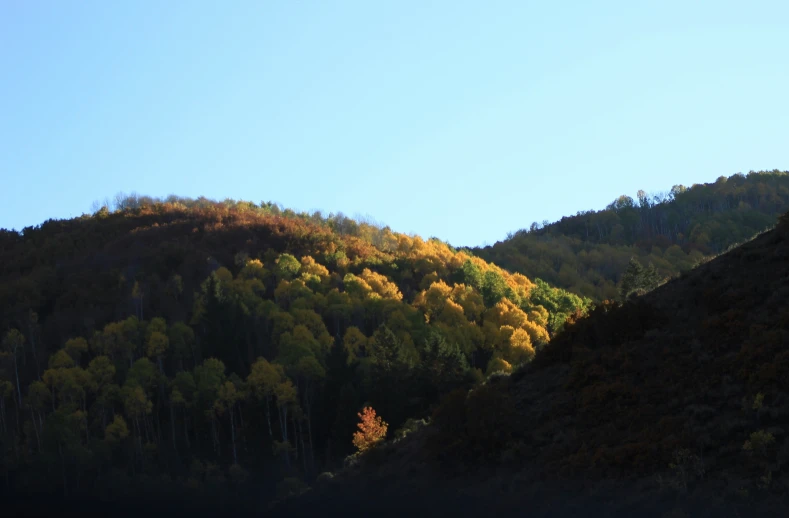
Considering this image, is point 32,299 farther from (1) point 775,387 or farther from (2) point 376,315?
(1) point 775,387

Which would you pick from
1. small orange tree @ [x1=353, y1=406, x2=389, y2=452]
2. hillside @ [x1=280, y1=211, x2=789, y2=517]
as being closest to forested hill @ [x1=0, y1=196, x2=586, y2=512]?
small orange tree @ [x1=353, y1=406, x2=389, y2=452]

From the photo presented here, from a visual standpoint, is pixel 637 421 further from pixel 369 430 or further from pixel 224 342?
pixel 224 342

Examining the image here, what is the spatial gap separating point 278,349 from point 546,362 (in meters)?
58.4

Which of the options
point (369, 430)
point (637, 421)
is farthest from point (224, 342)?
point (637, 421)

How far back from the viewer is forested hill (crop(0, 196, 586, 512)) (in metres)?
69.0

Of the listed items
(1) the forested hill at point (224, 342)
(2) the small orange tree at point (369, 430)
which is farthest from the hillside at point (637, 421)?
(1) the forested hill at point (224, 342)

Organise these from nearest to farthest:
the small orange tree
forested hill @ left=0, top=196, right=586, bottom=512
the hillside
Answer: the hillside
the small orange tree
forested hill @ left=0, top=196, right=586, bottom=512

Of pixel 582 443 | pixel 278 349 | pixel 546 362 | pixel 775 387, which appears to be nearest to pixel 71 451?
pixel 278 349

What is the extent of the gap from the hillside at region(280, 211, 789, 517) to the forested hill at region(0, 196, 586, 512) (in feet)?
68.4

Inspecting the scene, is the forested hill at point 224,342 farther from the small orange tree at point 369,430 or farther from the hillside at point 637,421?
the hillside at point 637,421

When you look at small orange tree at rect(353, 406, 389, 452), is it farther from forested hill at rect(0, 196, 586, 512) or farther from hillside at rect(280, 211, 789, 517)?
hillside at rect(280, 211, 789, 517)

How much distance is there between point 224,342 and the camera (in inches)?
3615

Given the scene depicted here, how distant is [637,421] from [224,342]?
226ft

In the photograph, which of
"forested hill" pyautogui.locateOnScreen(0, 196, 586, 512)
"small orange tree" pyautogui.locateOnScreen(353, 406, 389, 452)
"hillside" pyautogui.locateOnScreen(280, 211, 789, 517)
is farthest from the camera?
"forested hill" pyautogui.locateOnScreen(0, 196, 586, 512)
